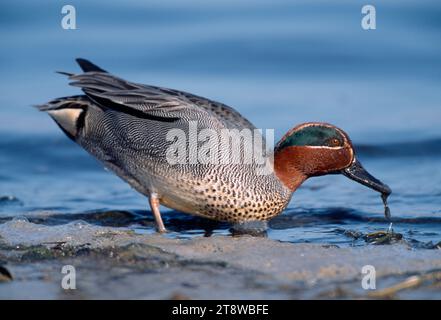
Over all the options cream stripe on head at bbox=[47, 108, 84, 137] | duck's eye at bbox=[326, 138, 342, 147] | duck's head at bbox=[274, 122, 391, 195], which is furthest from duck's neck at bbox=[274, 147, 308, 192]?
cream stripe on head at bbox=[47, 108, 84, 137]

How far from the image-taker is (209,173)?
5.41 meters

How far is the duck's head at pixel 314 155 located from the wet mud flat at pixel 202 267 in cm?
74

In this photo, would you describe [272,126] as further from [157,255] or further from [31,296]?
[31,296]

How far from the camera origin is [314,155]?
5.65 metres

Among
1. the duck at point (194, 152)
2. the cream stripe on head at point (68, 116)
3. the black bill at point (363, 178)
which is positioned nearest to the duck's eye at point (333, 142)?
the duck at point (194, 152)

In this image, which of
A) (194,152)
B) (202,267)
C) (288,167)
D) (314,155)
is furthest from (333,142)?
(202,267)

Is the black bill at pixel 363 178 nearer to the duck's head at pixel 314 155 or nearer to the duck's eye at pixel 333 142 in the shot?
the duck's head at pixel 314 155

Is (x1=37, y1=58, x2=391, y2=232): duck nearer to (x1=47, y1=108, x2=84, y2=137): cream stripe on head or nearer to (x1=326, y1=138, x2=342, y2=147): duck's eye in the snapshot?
(x1=326, y1=138, x2=342, y2=147): duck's eye

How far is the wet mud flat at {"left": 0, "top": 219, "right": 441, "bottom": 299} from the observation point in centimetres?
406

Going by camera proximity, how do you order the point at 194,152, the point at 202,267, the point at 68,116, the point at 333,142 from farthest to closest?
the point at 68,116, the point at 333,142, the point at 194,152, the point at 202,267

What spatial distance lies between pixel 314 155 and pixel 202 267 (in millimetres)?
1516

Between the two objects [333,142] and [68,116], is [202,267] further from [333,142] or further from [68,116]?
[68,116]

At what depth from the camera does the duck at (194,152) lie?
545 cm

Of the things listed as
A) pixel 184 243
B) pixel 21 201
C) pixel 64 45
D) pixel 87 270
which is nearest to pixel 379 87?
pixel 64 45
